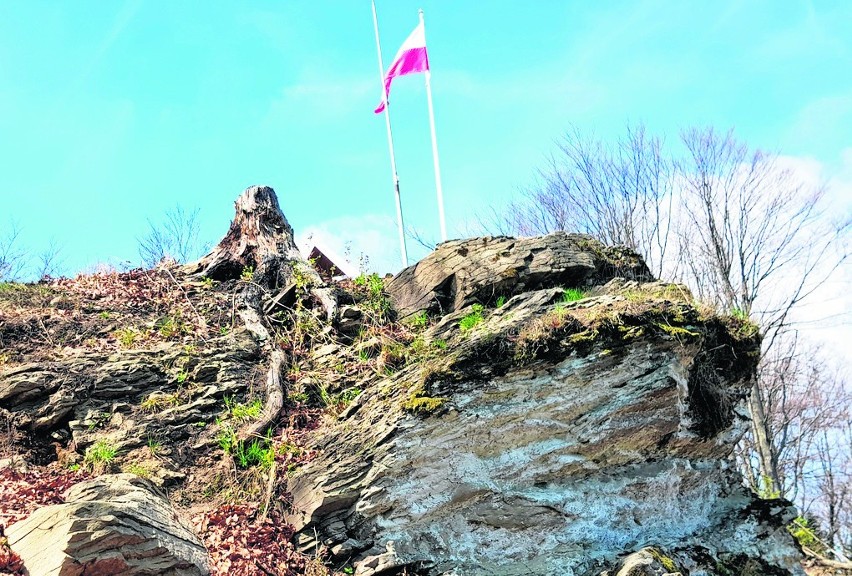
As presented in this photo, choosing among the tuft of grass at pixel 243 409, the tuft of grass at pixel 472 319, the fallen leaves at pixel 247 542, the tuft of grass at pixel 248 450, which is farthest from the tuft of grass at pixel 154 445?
the tuft of grass at pixel 472 319

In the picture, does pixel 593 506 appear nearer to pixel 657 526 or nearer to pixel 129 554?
pixel 657 526

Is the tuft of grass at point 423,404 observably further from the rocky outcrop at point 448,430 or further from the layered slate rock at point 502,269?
the layered slate rock at point 502,269

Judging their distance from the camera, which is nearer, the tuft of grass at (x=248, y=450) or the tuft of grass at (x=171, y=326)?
the tuft of grass at (x=248, y=450)

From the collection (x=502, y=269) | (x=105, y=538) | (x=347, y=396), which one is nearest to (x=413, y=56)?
(x=502, y=269)

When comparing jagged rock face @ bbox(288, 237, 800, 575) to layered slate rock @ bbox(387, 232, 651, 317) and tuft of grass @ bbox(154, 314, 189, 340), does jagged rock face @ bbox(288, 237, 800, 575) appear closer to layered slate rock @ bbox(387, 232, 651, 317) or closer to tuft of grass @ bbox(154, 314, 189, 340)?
layered slate rock @ bbox(387, 232, 651, 317)

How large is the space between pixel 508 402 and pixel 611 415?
1029 millimetres

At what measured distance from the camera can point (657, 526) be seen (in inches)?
260

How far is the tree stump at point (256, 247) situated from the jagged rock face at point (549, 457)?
3.69 m

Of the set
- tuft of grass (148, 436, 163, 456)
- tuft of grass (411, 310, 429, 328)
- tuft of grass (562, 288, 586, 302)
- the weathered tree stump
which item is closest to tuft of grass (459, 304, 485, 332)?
tuft of grass (411, 310, 429, 328)

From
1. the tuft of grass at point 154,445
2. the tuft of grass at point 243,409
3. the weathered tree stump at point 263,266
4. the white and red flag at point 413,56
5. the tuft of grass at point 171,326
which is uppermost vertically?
the white and red flag at point 413,56

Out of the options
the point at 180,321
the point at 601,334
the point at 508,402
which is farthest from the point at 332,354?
→ the point at 601,334

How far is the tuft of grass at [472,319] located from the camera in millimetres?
7488

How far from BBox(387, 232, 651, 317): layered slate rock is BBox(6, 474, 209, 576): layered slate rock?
4519 millimetres

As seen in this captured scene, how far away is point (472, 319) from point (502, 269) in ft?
3.70
